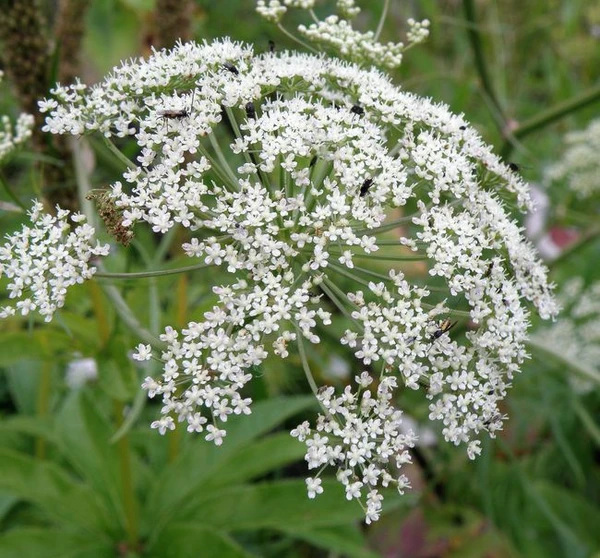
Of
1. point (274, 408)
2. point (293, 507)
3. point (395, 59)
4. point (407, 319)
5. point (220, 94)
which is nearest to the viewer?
point (407, 319)

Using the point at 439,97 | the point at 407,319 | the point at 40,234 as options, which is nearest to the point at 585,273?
the point at 439,97

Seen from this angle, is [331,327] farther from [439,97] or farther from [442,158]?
[442,158]

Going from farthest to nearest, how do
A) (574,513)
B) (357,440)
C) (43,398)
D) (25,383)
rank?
(574,513)
(25,383)
(43,398)
(357,440)

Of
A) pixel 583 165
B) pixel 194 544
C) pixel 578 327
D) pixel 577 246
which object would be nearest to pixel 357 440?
pixel 194 544

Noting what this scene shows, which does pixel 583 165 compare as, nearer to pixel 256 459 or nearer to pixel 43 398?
pixel 256 459

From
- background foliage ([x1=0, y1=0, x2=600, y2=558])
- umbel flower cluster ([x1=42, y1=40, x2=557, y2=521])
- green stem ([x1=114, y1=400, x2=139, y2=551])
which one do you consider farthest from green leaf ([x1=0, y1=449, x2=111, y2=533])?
umbel flower cluster ([x1=42, y1=40, x2=557, y2=521])

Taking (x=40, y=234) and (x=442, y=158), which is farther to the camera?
(x=442, y=158)
